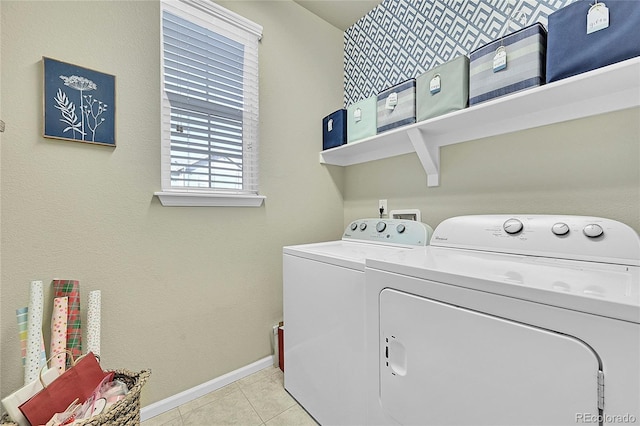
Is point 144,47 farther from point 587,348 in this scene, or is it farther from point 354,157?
point 587,348

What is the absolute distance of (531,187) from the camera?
4.36 feet

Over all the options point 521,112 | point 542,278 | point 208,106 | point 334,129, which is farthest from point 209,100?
Answer: point 542,278

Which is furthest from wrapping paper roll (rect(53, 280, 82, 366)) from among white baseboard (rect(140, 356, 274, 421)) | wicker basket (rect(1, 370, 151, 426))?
white baseboard (rect(140, 356, 274, 421))

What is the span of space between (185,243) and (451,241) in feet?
4.73

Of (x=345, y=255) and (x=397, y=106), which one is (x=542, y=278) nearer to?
(x=345, y=255)

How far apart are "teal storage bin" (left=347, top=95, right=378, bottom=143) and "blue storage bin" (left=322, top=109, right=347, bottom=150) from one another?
0.04 metres

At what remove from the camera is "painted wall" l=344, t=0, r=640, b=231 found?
1.12m

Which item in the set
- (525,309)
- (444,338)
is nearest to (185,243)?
(444,338)

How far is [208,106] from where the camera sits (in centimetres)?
165

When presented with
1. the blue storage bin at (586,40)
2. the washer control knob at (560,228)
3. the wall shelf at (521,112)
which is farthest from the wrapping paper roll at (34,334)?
the blue storage bin at (586,40)

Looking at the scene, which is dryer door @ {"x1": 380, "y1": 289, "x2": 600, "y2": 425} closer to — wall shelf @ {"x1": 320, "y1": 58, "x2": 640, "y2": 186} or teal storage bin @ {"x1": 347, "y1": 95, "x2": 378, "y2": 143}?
wall shelf @ {"x1": 320, "y1": 58, "x2": 640, "y2": 186}

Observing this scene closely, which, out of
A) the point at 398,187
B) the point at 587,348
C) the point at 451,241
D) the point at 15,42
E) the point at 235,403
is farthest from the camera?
the point at 398,187

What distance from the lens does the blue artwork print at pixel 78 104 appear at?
118 centimetres

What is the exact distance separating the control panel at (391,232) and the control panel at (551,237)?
0.54 feet
